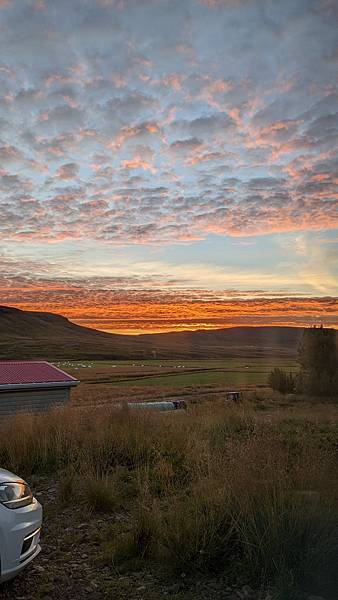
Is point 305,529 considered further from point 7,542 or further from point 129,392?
point 129,392

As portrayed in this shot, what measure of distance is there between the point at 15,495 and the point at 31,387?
14584 mm

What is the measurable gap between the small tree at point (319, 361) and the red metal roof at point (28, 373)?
18.0 m

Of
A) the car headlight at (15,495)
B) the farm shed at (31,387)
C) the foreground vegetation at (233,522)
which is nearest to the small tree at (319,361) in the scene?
the farm shed at (31,387)

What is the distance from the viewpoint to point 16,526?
415 centimetres

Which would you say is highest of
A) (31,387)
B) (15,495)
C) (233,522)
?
(15,495)

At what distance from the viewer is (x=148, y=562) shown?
16.1ft

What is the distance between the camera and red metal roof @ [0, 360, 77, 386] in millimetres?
18188

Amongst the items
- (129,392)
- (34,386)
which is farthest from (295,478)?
(129,392)

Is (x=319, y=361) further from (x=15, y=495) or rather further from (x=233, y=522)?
(x=15, y=495)

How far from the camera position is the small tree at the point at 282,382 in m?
35.5

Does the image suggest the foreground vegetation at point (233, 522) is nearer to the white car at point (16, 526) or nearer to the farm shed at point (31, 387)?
the white car at point (16, 526)

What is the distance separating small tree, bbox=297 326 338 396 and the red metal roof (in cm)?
1799

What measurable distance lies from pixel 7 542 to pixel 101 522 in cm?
227

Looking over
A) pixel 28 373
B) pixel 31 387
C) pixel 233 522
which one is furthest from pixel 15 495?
pixel 28 373
